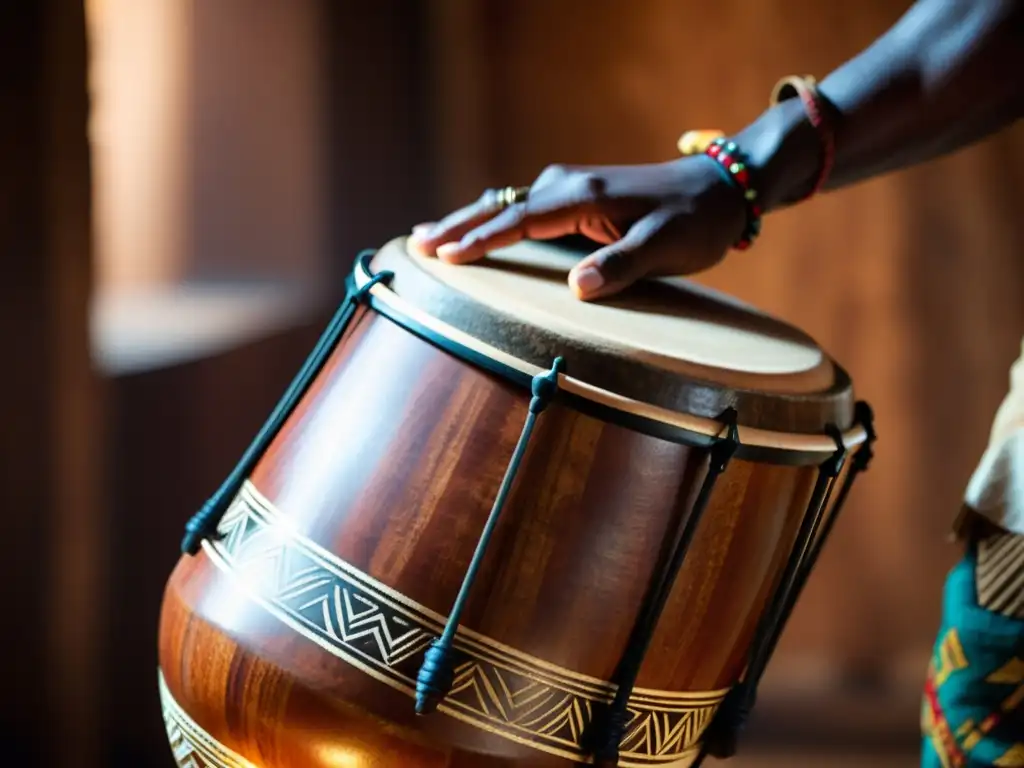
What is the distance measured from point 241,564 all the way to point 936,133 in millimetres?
673

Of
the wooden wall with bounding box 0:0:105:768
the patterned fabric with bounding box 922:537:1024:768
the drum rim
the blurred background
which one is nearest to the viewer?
the drum rim

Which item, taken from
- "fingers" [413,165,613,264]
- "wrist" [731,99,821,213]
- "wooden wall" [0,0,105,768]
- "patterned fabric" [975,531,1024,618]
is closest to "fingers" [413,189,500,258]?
"fingers" [413,165,613,264]

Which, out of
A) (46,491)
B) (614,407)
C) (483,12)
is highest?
(483,12)

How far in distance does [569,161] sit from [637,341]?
1276 mm

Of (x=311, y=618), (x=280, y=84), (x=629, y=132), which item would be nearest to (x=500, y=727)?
(x=311, y=618)

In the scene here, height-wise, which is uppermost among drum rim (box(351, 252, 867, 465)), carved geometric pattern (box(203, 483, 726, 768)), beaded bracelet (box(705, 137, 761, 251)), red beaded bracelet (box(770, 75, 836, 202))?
red beaded bracelet (box(770, 75, 836, 202))

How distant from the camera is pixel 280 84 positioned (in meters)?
1.98

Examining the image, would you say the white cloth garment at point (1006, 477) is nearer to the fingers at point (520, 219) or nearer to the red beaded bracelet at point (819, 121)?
the red beaded bracelet at point (819, 121)

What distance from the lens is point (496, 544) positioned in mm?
695

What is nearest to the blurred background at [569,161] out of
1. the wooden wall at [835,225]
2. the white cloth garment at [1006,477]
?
the wooden wall at [835,225]

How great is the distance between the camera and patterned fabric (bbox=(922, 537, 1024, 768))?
0.81 metres

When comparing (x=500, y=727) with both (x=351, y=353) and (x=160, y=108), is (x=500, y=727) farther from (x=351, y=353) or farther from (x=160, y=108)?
(x=160, y=108)

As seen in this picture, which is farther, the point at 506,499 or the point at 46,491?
the point at 46,491

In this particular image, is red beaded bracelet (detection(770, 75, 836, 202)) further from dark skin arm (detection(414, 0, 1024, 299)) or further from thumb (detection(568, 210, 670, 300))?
thumb (detection(568, 210, 670, 300))
